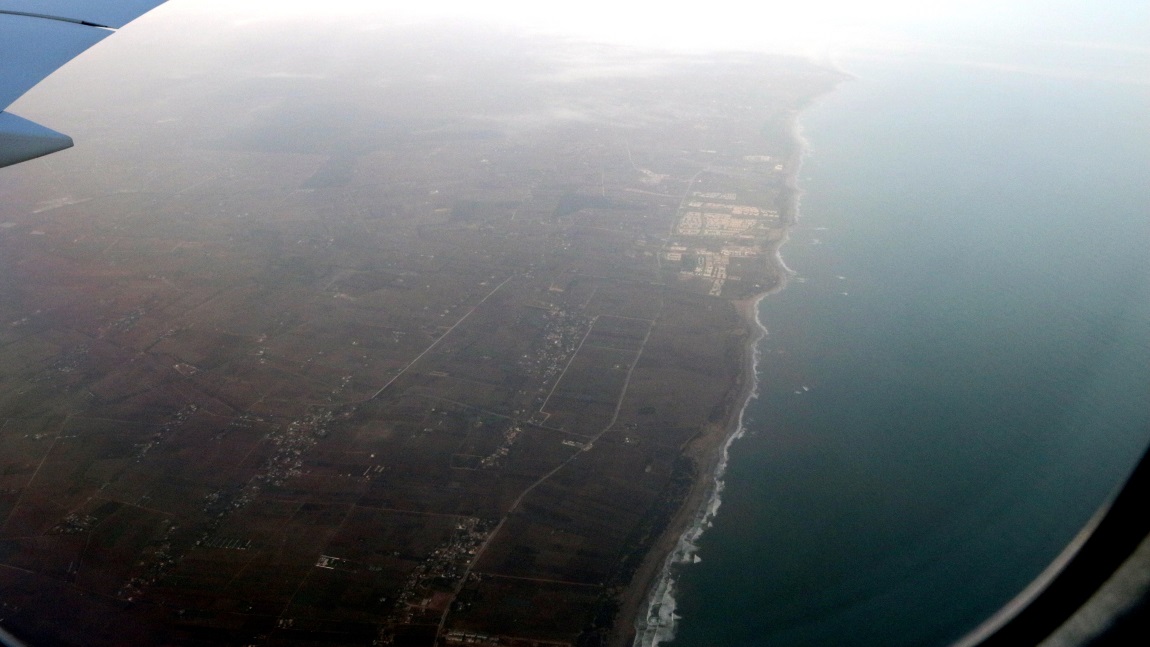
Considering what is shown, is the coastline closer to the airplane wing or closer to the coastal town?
the coastal town

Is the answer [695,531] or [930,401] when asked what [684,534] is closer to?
[695,531]

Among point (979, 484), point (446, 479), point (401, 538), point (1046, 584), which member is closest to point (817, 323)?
point (979, 484)

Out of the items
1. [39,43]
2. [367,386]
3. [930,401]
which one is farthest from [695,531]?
[39,43]

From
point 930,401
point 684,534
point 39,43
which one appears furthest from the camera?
point 930,401

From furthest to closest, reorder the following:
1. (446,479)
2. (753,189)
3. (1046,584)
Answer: (753,189) < (446,479) < (1046,584)

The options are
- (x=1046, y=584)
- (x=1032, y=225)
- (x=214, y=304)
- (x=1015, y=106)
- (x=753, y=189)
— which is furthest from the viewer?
(x=1015, y=106)

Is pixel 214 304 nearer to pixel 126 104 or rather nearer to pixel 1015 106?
pixel 126 104

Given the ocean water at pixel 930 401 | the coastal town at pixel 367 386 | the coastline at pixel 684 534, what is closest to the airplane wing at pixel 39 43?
the ocean water at pixel 930 401
